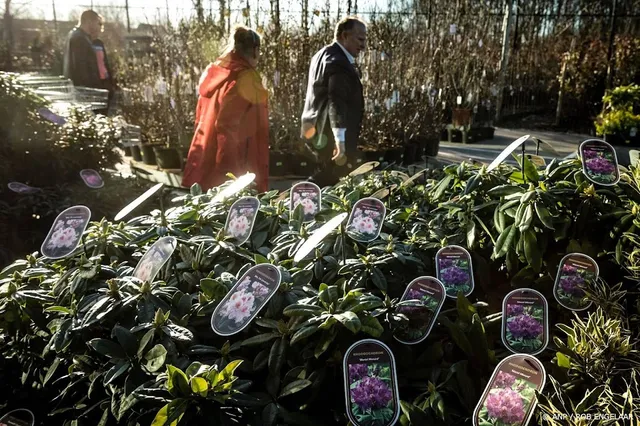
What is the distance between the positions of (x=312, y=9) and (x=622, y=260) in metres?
6.09

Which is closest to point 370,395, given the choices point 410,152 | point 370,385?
point 370,385

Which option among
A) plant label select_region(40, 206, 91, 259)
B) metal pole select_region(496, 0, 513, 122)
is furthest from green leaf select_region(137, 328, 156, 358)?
metal pole select_region(496, 0, 513, 122)

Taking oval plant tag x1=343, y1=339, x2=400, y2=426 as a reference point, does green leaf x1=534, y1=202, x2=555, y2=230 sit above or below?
above

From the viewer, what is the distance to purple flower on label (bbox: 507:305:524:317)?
1304 mm

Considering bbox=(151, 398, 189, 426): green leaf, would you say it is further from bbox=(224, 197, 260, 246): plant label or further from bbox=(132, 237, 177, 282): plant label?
bbox=(224, 197, 260, 246): plant label

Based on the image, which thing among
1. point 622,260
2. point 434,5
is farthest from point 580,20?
point 622,260

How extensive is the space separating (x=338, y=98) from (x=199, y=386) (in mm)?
3146

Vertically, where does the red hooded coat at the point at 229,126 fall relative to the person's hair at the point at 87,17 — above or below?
below

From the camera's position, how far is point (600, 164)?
155 centimetres

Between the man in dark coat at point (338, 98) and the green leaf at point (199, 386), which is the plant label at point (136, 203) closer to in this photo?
the green leaf at point (199, 386)

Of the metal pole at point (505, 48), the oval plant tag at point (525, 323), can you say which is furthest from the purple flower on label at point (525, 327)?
the metal pole at point (505, 48)

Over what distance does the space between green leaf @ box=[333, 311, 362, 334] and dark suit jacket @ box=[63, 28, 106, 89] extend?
5.92 m

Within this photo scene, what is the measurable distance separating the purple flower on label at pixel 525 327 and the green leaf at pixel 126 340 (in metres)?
0.84

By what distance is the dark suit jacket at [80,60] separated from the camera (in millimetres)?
6125
